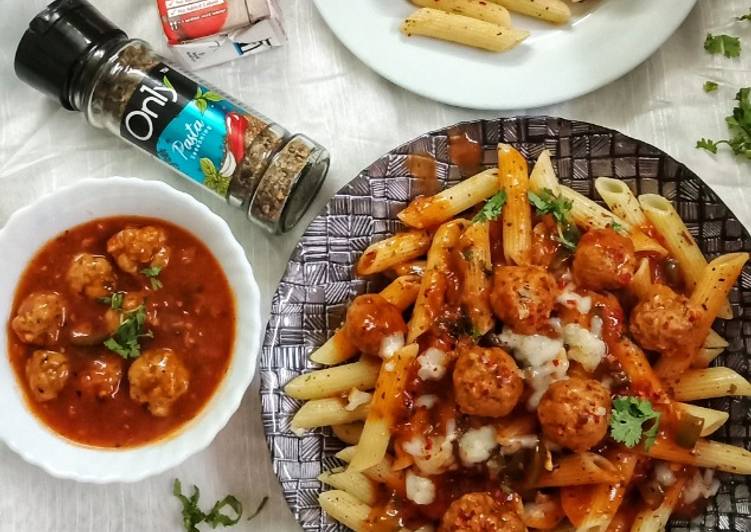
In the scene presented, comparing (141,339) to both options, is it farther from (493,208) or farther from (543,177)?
(543,177)

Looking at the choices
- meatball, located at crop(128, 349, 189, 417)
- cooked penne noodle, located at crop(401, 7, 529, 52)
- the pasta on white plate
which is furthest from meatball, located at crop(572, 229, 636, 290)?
meatball, located at crop(128, 349, 189, 417)

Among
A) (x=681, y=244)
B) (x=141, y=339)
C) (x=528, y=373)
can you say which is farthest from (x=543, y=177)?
(x=141, y=339)

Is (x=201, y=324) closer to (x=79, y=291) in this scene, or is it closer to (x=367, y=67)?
(x=79, y=291)

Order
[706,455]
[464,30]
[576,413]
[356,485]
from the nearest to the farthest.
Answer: [576,413] → [706,455] → [356,485] → [464,30]

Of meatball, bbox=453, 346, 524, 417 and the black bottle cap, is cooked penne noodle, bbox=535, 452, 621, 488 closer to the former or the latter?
meatball, bbox=453, 346, 524, 417

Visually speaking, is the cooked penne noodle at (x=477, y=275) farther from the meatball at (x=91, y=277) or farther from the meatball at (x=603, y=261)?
the meatball at (x=91, y=277)

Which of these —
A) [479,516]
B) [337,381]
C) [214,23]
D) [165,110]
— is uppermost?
[214,23]

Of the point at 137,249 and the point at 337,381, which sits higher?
the point at 137,249

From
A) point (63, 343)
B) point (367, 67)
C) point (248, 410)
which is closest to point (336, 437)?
point (248, 410)
